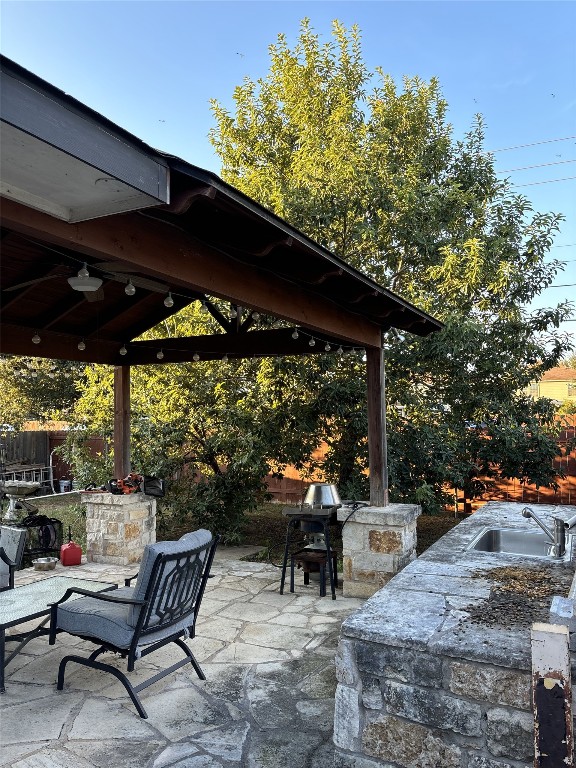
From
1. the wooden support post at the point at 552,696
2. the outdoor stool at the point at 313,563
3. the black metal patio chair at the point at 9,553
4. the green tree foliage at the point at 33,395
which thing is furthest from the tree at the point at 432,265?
the green tree foliage at the point at 33,395

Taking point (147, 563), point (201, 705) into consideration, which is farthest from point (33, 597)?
point (201, 705)

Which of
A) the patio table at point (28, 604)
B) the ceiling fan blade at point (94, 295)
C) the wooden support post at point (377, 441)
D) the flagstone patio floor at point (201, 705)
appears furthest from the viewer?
the wooden support post at point (377, 441)

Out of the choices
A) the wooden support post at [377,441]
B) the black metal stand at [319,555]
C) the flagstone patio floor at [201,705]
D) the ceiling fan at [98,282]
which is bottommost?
the flagstone patio floor at [201,705]

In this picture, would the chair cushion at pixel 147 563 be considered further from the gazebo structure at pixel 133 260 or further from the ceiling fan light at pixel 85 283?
the ceiling fan light at pixel 85 283

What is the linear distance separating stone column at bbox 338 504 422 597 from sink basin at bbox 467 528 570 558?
2.27 ft

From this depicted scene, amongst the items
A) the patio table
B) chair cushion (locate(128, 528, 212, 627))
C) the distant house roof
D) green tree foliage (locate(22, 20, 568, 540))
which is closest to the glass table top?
the patio table

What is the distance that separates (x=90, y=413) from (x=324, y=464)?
11.5 feet

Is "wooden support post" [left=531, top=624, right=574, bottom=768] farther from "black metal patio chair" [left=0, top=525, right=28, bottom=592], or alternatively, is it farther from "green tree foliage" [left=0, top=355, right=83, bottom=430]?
"green tree foliage" [left=0, top=355, right=83, bottom=430]

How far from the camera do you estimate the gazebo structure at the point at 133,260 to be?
1.78 metres

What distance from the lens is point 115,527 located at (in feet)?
19.4

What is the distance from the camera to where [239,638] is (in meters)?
3.98

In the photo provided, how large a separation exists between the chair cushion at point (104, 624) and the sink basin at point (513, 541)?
227 centimetres

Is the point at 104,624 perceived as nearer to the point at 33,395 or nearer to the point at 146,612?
the point at 146,612

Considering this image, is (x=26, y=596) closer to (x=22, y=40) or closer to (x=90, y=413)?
(x=22, y=40)
